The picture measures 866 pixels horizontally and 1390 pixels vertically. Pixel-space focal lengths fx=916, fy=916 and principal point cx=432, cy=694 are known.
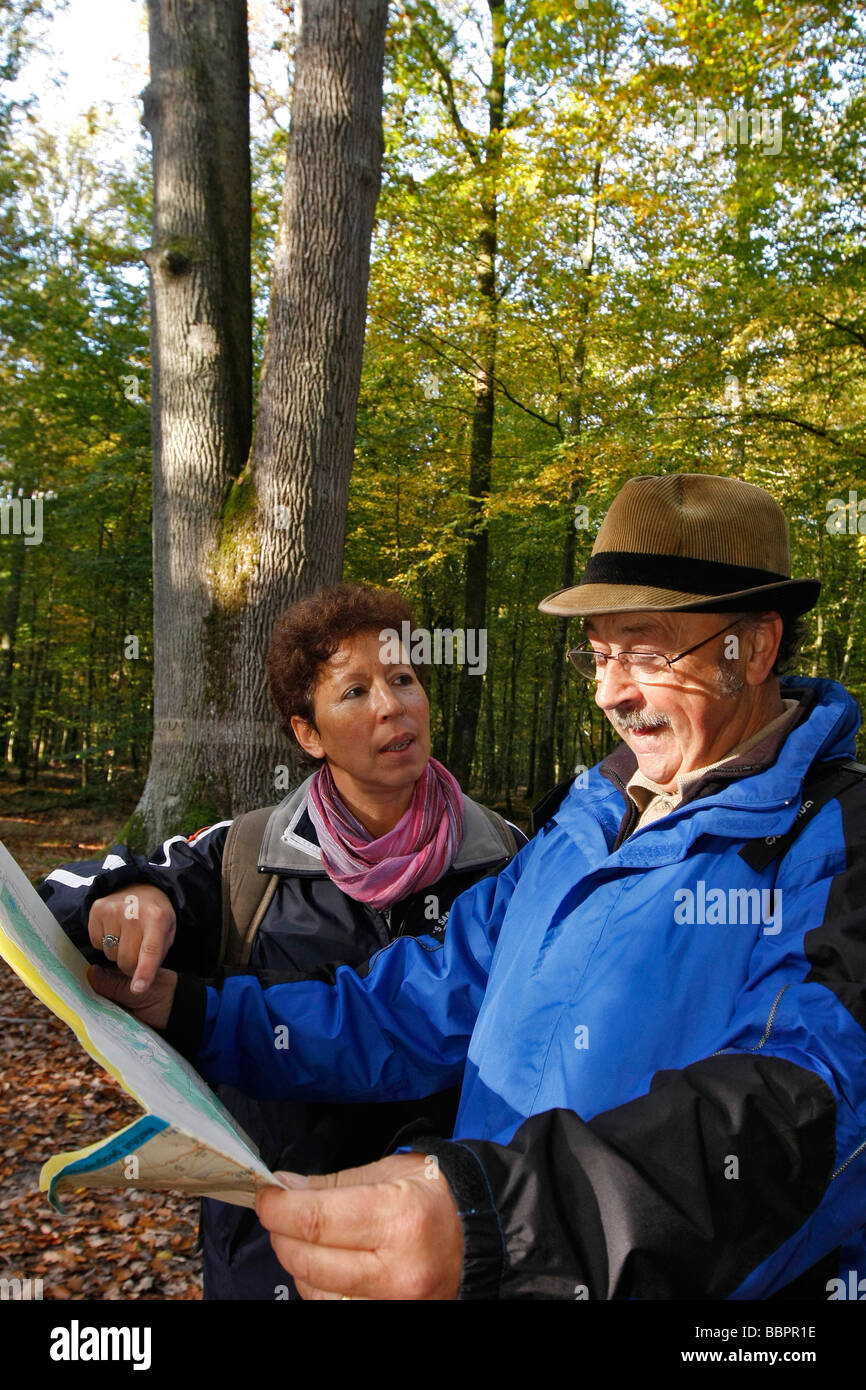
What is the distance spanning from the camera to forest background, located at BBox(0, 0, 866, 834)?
31.6 feet

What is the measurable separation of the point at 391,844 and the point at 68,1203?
3183 millimetres

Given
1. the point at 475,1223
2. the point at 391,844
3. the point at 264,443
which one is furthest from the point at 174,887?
the point at 264,443

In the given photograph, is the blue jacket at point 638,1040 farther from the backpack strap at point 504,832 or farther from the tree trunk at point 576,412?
the tree trunk at point 576,412

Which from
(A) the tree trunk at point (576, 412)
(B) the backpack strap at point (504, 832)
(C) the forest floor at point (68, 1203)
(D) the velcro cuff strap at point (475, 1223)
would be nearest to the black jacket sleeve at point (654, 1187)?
(D) the velcro cuff strap at point (475, 1223)

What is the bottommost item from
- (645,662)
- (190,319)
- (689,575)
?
(645,662)

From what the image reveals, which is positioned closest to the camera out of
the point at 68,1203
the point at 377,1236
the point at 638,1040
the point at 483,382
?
the point at 377,1236

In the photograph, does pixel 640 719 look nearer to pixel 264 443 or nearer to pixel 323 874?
pixel 323 874

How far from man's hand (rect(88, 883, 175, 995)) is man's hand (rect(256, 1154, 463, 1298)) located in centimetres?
74

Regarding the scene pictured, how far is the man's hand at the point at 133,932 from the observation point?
1.78m

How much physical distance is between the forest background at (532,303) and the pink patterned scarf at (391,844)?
137 inches

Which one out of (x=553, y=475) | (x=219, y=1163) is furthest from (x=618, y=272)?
(x=219, y=1163)

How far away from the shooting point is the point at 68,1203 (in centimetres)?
428

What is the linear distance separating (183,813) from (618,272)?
11.0m

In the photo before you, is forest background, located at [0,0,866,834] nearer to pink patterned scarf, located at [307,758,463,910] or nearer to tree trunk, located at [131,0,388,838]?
tree trunk, located at [131,0,388,838]
